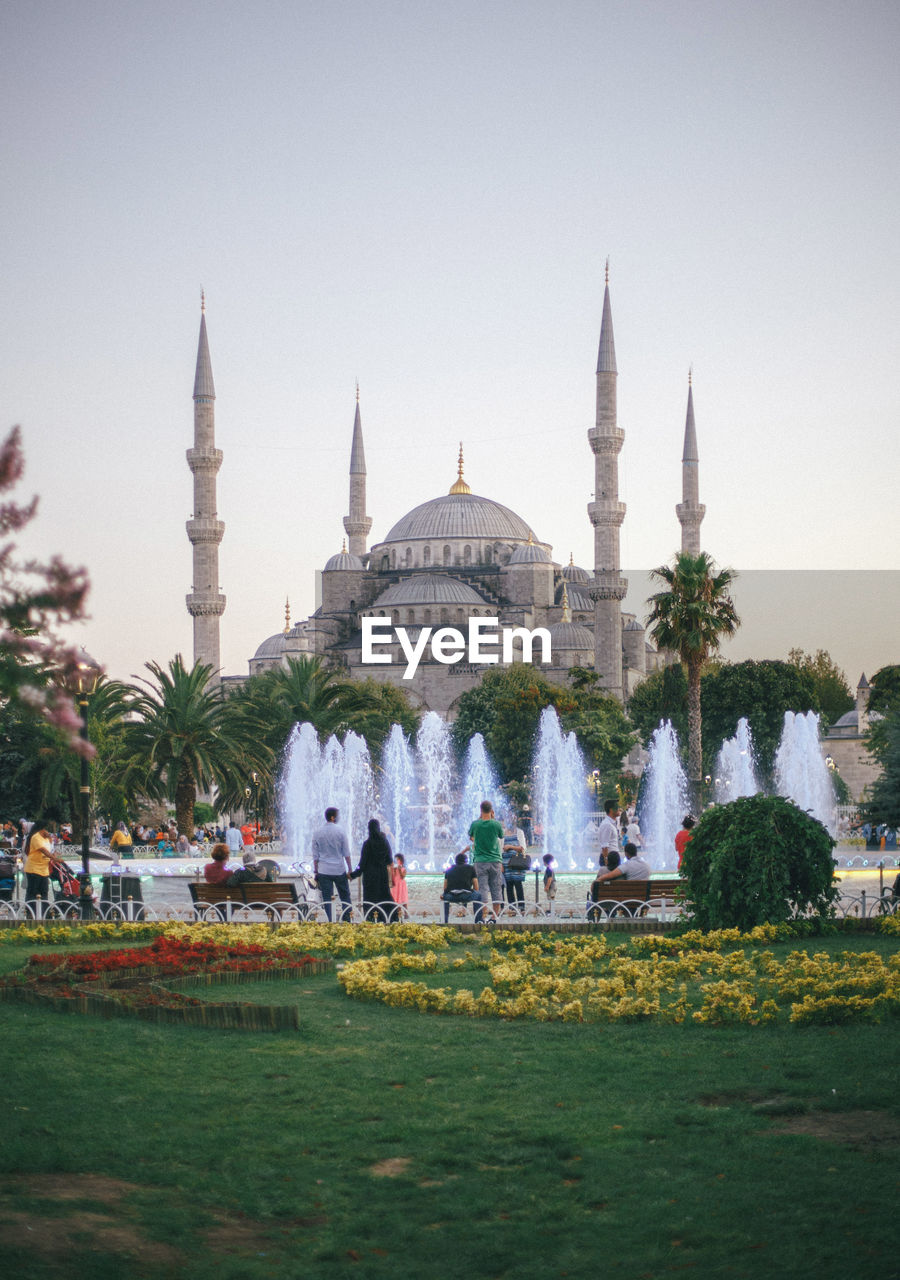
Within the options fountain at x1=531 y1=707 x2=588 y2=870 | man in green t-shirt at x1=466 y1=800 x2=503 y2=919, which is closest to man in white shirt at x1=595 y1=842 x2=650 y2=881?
man in green t-shirt at x1=466 y1=800 x2=503 y2=919

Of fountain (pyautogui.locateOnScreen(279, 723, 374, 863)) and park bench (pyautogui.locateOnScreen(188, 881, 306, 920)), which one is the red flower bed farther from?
→ fountain (pyautogui.locateOnScreen(279, 723, 374, 863))

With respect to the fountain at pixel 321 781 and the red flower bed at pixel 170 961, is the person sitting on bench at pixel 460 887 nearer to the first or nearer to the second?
the red flower bed at pixel 170 961

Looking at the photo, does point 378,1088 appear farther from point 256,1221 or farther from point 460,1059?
point 256,1221

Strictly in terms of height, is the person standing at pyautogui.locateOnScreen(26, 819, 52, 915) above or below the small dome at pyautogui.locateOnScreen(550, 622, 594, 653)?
below

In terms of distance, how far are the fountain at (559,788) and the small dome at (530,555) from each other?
25.3m

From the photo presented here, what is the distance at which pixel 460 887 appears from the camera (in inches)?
445

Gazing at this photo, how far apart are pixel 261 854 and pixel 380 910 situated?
15807mm

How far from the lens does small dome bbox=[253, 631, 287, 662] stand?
81.4m

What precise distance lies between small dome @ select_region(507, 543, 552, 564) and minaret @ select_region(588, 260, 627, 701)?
17.6 m

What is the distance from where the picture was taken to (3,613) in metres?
2.78

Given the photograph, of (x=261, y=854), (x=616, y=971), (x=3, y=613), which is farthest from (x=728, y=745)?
(x=3, y=613)

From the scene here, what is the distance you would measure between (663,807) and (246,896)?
19.8 meters

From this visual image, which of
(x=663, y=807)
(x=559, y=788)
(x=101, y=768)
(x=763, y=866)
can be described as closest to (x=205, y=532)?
(x=559, y=788)

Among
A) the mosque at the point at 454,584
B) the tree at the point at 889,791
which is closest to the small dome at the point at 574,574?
the mosque at the point at 454,584
